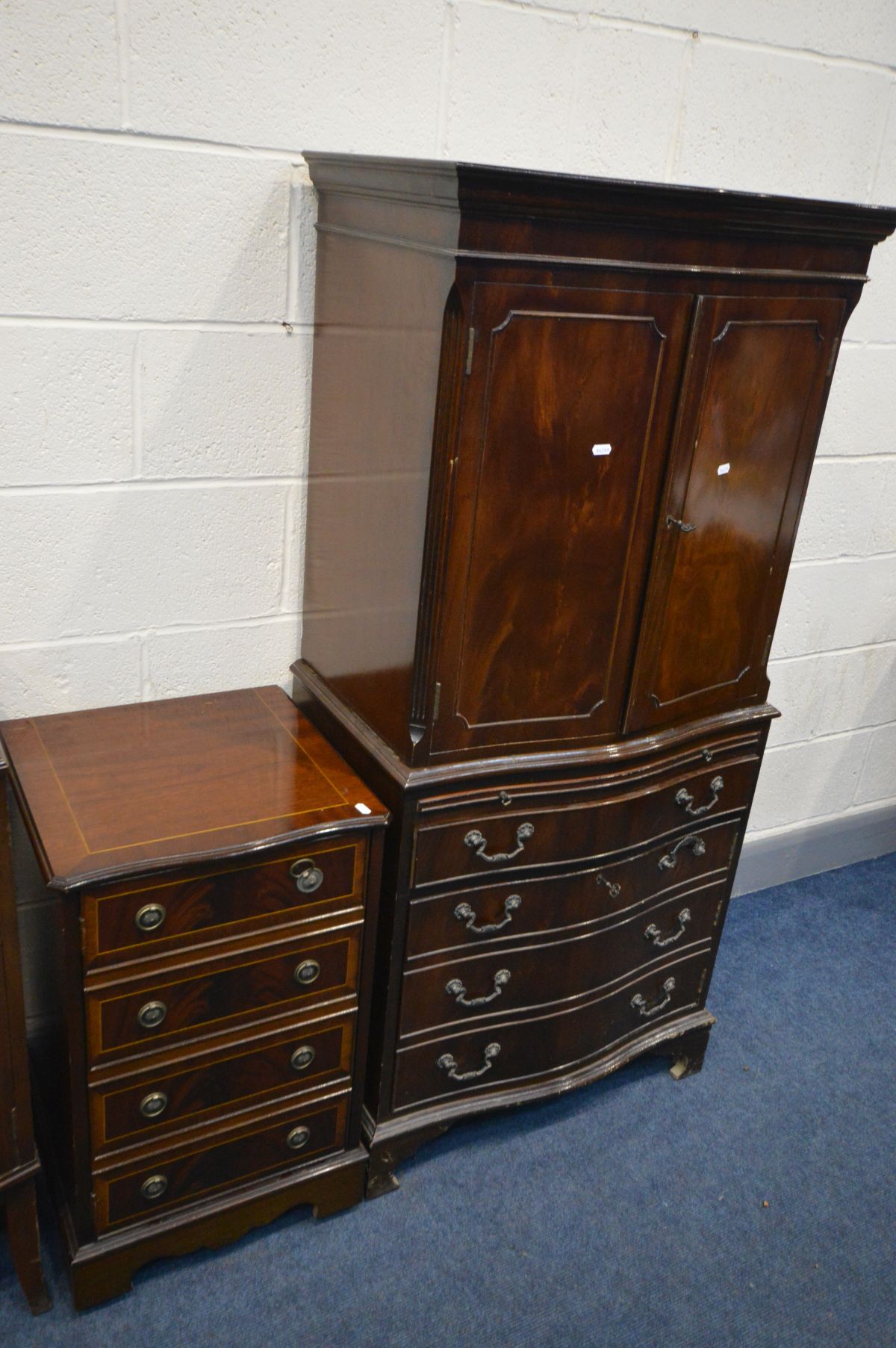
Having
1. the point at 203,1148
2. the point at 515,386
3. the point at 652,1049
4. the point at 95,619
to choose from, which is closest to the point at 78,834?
the point at 95,619

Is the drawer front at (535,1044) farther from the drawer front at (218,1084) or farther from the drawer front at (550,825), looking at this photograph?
the drawer front at (550,825)

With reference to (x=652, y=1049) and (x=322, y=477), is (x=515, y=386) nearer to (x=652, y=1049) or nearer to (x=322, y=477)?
(x=322, y=477)

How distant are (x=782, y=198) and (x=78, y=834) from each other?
131 centimetres

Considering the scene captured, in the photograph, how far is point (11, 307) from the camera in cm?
162

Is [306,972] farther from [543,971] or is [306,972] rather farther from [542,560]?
[542,560]

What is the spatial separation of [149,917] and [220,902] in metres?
0.10

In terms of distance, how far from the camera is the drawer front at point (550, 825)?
1761mm

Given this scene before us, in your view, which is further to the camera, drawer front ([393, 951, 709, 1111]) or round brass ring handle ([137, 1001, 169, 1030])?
drawer front ([393, 951, 709, 1111])

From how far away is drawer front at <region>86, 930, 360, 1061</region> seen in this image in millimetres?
1580

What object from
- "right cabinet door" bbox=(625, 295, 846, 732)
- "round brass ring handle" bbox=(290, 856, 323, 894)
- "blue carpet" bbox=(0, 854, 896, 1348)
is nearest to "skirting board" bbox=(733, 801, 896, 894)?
"blue carpet" bbox=(0, 854, 896, 1348)

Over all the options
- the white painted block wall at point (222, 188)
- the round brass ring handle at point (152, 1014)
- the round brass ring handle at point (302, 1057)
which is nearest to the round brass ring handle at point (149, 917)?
the round brass ring handle at point (152, 1014)

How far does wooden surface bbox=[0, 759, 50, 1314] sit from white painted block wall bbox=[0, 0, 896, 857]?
457 millimetres

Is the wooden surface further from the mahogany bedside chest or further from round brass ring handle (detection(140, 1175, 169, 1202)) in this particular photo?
round brass ring handle (detection(140, 1175, 169, 1202))

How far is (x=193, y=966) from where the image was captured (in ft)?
5.28
